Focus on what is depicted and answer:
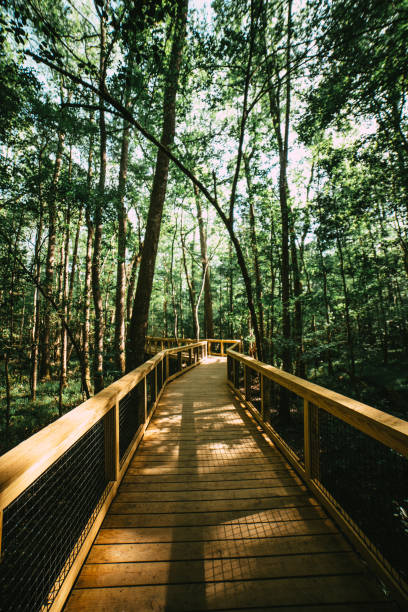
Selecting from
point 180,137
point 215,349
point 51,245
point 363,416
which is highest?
point 180,137

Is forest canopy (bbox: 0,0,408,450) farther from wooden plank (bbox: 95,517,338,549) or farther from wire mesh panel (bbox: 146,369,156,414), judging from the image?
wooden plank (bbox: 95,517,338,549)

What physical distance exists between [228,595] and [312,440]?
1.37 meters

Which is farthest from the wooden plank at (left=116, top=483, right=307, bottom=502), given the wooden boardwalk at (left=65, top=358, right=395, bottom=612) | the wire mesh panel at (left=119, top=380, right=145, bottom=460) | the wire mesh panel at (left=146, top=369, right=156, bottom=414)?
the wire mesh panel at (left=146, top=369, right=156, bottom=414)

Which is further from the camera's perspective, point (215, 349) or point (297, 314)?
point (215, 349)

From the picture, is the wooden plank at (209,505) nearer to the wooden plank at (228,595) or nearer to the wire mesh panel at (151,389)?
the wooden plank at (228,595)

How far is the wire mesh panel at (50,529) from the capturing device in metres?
1.16

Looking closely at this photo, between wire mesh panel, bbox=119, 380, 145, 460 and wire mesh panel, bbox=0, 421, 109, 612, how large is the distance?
545 millimetres

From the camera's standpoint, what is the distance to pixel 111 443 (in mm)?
2254

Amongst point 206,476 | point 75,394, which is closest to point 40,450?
point 206,476

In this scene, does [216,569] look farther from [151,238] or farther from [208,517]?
[151,238]

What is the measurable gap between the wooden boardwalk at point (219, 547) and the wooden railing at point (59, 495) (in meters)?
0.13

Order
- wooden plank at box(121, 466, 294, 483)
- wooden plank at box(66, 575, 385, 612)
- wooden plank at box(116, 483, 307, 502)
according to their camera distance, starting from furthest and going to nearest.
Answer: wooden plank at box(121, 466, 294, 483) < wooden plank at box(116, 483, 307, 502) < wooden plank at box(66, 575, 385, 612)

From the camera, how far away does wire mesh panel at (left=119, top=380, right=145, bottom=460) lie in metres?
2.82

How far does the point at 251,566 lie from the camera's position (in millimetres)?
1547
